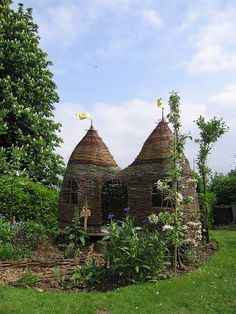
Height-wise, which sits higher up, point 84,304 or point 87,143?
point 87,143

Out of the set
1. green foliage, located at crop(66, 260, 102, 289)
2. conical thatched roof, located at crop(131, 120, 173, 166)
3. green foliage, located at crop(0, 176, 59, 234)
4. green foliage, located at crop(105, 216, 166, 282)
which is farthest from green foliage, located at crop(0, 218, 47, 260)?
conical thatched roof, located at crop(131, 120, 173, 166)

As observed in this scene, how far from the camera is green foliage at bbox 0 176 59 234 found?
51.5ft

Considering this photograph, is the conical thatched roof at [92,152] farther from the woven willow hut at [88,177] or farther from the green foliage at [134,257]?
the green foliage at [134,257]

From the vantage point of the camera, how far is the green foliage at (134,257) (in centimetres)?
837

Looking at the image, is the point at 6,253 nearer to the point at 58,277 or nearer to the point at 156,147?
the point at 58,277

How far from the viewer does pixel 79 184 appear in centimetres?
1325

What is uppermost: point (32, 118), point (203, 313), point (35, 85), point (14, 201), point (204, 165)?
point (35, 85)

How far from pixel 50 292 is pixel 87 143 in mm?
6801

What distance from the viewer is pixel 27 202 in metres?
16.2

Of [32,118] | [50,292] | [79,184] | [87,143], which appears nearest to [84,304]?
[50,292]

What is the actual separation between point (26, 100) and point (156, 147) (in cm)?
1162

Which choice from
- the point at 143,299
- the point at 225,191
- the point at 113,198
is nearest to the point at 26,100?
the point at 113,198

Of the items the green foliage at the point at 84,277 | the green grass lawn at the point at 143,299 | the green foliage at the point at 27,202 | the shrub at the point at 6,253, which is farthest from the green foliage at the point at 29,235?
the green grass lawn at the point at 143,299

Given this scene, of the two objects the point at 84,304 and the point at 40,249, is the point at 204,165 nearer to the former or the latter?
the point at 40,249
